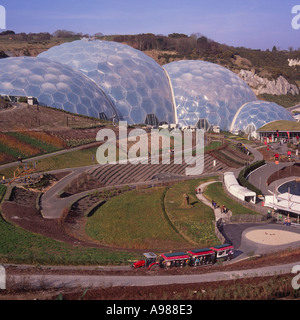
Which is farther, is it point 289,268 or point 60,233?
point 60,233

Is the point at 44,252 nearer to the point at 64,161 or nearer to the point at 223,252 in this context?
the point at 223,252

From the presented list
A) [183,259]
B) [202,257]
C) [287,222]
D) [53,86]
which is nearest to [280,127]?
[53,86]

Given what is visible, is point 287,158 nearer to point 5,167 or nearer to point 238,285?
point 5,167

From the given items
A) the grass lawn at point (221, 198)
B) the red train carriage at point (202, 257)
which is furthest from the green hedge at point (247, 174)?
the red train carriage at point (202, 257)

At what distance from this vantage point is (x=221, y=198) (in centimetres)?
2895

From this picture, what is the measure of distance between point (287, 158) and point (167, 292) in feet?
109

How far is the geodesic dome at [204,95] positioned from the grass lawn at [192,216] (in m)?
22.8

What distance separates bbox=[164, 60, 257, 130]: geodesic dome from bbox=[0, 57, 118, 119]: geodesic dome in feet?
35.1

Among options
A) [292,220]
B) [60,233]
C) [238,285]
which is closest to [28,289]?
[238,285]

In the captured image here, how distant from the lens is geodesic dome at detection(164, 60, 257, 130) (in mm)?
52719

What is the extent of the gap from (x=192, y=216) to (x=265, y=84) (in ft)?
248

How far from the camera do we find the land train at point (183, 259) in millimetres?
16656

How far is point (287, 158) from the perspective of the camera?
138 ft

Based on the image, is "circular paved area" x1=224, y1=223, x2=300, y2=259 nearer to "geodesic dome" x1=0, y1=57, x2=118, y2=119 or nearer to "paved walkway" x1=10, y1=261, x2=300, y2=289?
"paved walkway" x1=10, y1=261, x2=300, y2=289
